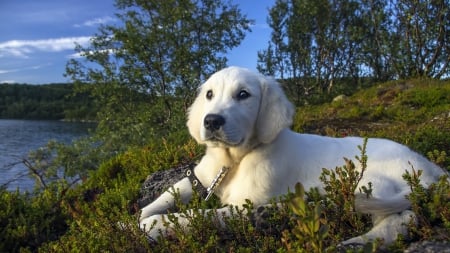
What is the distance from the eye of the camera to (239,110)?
13.2 ft

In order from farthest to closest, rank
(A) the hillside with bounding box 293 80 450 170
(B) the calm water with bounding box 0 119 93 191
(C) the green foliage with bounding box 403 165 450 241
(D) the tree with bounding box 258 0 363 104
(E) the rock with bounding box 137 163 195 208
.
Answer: (D) the tree with bounding box 258 0 363 104, (A) the hillside with bounding box 293 80 450 170, (B) the calm water with bounding box 0 119 93 191, (E) the rock with bounding box 137 163 195 208, (C) the green foliage with bounding box 403 165 450 241

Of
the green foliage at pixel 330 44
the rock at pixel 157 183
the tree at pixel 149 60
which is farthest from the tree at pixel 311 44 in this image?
the rock at pixel 157 183

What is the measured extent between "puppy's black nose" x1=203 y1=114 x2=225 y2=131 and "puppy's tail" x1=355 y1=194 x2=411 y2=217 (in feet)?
4.20

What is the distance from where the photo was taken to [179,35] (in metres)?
19.9

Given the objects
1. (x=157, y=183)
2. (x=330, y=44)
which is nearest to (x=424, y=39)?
(x=330, y=44)

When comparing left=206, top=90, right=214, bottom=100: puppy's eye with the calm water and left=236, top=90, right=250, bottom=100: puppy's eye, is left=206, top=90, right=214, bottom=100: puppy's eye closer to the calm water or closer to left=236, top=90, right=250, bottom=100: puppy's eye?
left=236, top=90, right=250, bottom=100: puppy's eye

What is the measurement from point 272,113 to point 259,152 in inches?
15.8

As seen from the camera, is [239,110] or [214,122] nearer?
[214,122]

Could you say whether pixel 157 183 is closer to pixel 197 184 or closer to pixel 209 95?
pixel 197 184

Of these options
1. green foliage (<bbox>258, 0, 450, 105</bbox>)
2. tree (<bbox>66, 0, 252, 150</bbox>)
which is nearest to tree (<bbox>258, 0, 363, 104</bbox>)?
green foliage (<bbox>258, 0, 450, 105</bbox>)

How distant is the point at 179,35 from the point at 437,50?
1260 cm

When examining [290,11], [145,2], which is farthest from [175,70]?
[290,11]

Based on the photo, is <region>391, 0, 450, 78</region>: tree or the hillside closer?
the hillside

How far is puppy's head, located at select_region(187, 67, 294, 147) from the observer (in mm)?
3824
